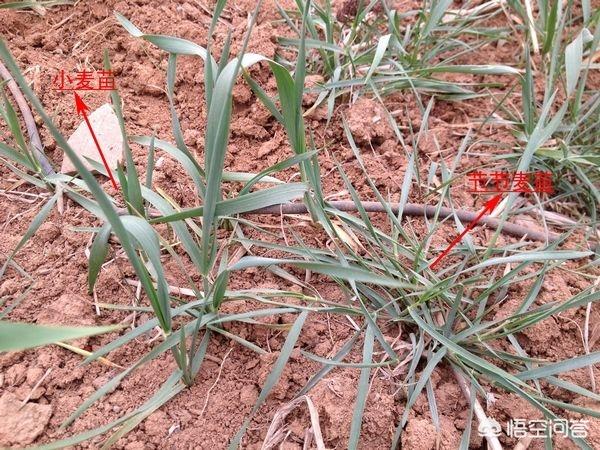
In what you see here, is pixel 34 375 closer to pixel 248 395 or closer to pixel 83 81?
pixel 248 395

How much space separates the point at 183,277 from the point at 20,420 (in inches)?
14.7

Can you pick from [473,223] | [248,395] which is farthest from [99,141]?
[473,223]

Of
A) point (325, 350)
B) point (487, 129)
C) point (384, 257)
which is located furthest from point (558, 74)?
point (325, 350)

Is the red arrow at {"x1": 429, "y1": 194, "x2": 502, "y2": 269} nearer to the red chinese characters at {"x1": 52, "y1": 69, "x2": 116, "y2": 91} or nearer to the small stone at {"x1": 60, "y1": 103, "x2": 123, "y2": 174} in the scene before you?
the small stone at {"x1": 60, "y1": 103, "x2": 123, "y2": 174}

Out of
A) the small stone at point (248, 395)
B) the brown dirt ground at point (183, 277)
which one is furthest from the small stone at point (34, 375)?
the small stone at point (248, 395)

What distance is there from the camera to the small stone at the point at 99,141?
1.25 m

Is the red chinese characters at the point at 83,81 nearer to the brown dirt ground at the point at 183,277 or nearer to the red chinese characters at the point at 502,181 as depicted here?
the brown dirt ground at the point at 183,277

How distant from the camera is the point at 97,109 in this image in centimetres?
132

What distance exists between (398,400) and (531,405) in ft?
0.83

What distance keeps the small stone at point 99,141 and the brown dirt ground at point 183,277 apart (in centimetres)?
4

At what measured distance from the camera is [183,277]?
3.61 feet

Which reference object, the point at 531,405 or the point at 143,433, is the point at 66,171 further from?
the point at 531,405

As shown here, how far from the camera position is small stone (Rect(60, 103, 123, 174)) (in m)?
1.25

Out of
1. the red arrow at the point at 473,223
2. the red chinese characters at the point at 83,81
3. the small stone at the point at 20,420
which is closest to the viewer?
the small stone at the point at 20,420
